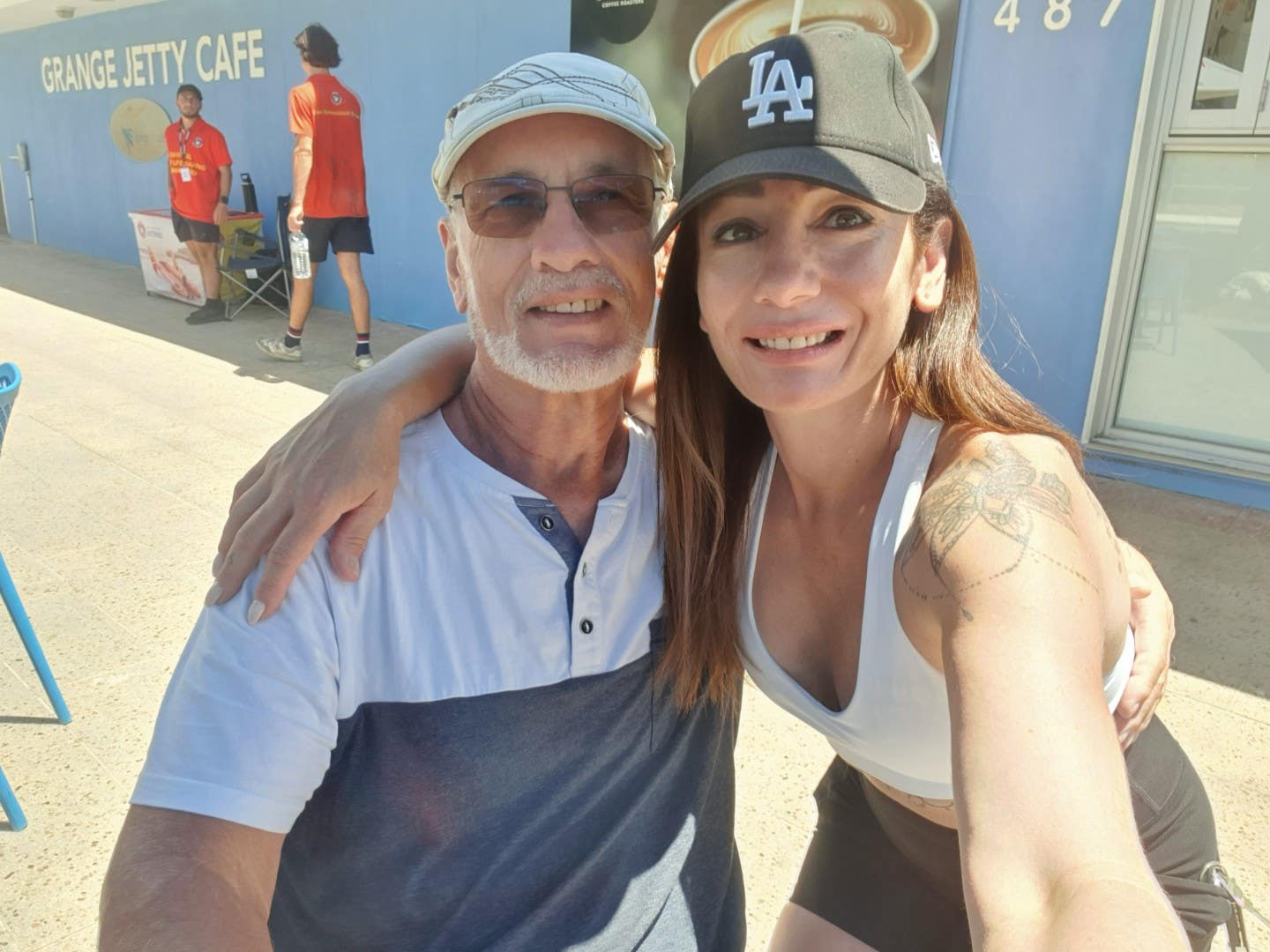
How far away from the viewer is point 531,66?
1656 mm

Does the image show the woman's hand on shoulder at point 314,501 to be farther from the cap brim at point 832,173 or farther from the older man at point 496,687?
the cap brim at point 832,173

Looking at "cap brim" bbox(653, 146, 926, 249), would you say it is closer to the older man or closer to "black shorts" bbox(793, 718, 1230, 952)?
the older man

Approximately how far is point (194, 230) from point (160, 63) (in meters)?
3.83

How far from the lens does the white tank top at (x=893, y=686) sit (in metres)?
1.39

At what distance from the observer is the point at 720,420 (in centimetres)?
183

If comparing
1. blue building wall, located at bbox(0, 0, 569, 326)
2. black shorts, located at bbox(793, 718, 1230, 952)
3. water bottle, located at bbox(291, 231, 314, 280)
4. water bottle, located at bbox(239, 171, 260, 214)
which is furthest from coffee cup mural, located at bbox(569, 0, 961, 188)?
water bottle, located at bbox(239, 171, 260, 214)

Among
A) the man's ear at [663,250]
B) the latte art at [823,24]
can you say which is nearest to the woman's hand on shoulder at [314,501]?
the man's ear at [663,250]

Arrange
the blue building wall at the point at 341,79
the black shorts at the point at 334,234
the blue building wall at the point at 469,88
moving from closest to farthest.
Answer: the blue building wall at the point at 469,88 → the black shorts at the point at 334,234 → the blue building wall at the point at 341,79

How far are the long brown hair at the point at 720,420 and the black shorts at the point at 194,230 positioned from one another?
9766 millimetres

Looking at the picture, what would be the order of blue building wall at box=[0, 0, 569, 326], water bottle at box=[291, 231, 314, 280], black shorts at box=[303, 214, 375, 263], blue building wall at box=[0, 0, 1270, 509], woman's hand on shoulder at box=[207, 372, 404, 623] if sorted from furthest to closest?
blue building wall at box=[0, 0, 569, 326] → black shorts at box=[303, 214, 375, 263] → water bottle at box=[291, 231, 314, 280] → blue building wall at box=[0, 0, 1270, 509] → woman's hand on shoulder at box=[207, 372, 404, 623]

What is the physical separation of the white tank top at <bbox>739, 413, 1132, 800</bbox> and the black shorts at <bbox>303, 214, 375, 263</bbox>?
711cm

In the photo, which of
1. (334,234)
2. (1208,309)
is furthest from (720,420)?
(334,234)

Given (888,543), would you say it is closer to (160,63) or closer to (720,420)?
(720,420)

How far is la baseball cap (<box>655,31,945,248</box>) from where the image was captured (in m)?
1.40
